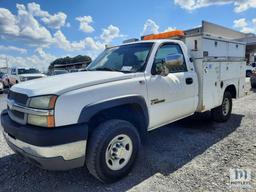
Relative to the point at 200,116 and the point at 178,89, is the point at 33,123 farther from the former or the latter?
the point at 200,116

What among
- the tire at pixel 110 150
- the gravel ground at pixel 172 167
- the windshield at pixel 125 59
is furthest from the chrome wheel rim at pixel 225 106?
the tire at pixel 110 150

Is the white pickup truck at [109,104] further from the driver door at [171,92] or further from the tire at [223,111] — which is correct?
the tire at [223,111]

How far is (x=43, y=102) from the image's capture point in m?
2.52

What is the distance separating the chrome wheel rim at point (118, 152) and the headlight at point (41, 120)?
32.5 inches

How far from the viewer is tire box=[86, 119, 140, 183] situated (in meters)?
2.76

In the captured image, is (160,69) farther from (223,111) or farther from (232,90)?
(232,90)

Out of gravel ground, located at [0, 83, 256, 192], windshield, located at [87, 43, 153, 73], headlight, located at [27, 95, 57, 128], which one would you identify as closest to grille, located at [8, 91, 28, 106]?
headlight, located at [27, 95, 57, 128]

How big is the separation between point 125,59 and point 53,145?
197cm

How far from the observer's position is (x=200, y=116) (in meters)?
6.31

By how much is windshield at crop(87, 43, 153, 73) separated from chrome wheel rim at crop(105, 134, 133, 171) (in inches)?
42.2

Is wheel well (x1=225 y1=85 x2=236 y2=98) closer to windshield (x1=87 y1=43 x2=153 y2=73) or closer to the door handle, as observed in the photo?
the door handle

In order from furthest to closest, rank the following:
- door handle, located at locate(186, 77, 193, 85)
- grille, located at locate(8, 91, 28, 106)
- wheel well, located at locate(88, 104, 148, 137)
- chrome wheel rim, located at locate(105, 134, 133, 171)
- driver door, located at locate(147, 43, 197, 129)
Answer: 1. door handle, located at locate(186, 77, 193, 85)
2. driver door, located at locate(147, 43, 197, 129)
3. wheel well, located at locate(88, 104, 148, 137)
4. chrome wheel rim, located at locate(105, 134, 133, 171)
5. grille, located at locate(8, 91, 28, 106)

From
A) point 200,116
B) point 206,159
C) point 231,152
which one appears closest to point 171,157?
point 206,159

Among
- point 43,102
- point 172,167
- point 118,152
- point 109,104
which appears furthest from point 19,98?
point 172,167
